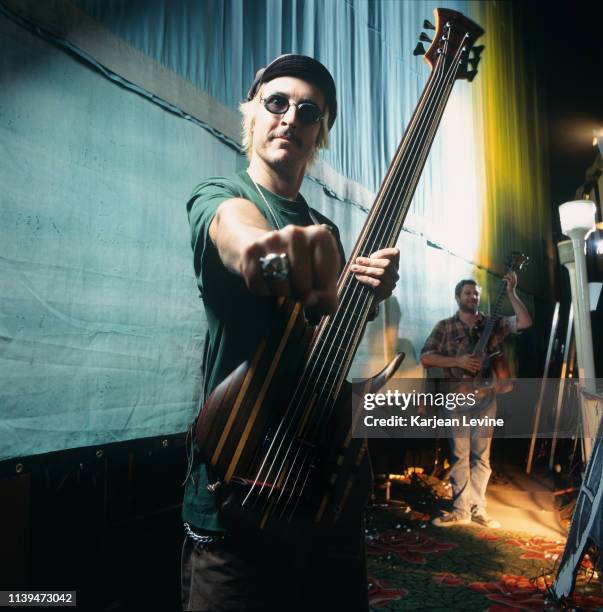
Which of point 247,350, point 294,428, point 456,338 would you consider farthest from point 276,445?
point 456,338

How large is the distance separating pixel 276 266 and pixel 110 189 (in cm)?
106

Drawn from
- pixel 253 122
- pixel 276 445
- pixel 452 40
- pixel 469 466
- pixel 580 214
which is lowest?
pixel 469 466

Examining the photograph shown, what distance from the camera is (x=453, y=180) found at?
353cm

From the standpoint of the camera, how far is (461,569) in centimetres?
211

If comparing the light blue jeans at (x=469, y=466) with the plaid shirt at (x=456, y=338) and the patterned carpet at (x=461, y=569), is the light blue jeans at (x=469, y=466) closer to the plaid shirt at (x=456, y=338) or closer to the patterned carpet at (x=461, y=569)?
the patterned carpet at (x=461, y=569)

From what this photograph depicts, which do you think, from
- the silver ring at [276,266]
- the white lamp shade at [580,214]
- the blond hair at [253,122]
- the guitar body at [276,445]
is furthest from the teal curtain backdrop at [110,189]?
the white lamp shade at [580,214]

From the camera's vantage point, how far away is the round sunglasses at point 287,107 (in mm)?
1010

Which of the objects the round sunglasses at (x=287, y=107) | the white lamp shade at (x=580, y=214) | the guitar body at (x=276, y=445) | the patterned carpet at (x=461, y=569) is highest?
the white lamp shade at (x=580, y=214)

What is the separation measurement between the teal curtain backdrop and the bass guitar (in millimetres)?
682

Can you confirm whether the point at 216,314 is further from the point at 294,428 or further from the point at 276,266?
the point at 276,266

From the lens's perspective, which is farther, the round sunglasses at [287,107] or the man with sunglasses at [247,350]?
the round sunglasses at [287,107]

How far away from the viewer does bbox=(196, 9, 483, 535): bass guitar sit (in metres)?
0.69

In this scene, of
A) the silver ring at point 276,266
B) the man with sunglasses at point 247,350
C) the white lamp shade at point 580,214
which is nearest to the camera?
the silver ring at point 276,266

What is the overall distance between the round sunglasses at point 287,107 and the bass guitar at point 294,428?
31 cm
